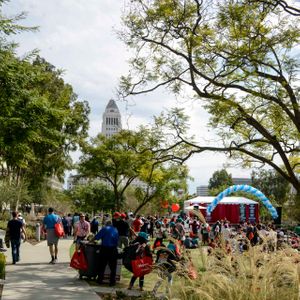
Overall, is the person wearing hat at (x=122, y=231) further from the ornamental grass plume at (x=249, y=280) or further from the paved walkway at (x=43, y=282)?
the ornamental grass plume at (x=249, y=280)

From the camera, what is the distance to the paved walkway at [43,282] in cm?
1076

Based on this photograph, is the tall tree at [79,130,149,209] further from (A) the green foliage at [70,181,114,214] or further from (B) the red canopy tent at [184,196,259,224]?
(A) the green foliage at [70,181,114,214]

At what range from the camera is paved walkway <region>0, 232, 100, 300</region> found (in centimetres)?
1076

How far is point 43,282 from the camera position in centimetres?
1248

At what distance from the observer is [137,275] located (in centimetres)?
1180

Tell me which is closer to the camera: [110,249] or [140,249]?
[140,249]

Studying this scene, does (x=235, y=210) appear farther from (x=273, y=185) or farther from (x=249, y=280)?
(x=273, y=185)

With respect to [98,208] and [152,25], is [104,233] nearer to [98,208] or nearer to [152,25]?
[152,25]

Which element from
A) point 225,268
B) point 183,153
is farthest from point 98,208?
point 225,268

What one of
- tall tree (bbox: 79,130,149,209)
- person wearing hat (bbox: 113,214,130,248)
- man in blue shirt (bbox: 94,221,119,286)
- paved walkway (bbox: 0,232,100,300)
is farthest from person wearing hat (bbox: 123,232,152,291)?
tall tree (bbox: 79,130,149,209)

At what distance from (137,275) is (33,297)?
2570 millimetres

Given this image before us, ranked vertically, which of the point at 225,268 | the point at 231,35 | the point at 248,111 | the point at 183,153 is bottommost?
the point at 225,268

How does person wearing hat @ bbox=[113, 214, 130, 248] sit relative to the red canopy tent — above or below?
below

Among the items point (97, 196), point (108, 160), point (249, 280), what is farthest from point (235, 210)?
point (249, 280)
